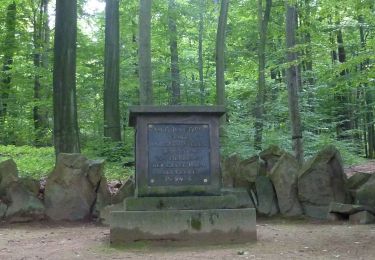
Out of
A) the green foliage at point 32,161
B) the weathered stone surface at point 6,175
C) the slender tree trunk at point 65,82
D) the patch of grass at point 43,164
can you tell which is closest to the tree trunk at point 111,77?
the patch of grass at point 43,164

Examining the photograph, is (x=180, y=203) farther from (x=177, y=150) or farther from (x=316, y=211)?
(x=316, y=211)

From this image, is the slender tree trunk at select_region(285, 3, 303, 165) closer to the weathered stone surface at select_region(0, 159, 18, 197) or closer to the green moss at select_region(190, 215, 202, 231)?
the green moss at select_region(190, 215, 202, 231)

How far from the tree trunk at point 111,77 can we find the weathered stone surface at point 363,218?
838 centimetres

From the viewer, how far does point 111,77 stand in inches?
607

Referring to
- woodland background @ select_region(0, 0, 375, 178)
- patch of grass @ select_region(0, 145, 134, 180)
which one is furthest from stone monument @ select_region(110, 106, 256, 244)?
woodland background @ select_region(0, 0, 375, 178)

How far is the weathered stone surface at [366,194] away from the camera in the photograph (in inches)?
321

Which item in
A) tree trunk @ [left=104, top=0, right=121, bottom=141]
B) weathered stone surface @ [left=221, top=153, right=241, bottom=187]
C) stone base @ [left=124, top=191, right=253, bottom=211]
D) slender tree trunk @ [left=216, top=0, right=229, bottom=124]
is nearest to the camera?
stone base @ [left=124, top=191, right=253, bottom=211]

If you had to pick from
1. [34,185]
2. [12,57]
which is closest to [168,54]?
[12,57]

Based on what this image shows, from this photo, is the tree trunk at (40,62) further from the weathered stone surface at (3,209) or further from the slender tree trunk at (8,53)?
the weathered stone surface at (3,209)

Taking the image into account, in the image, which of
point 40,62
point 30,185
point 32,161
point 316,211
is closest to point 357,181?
point 316,211

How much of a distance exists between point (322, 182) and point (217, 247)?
314 cm

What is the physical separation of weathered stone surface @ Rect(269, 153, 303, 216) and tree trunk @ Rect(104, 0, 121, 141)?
7.02m

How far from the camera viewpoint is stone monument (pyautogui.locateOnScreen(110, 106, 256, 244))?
662 cm

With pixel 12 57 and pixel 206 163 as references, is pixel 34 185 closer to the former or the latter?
pixel 206 163
